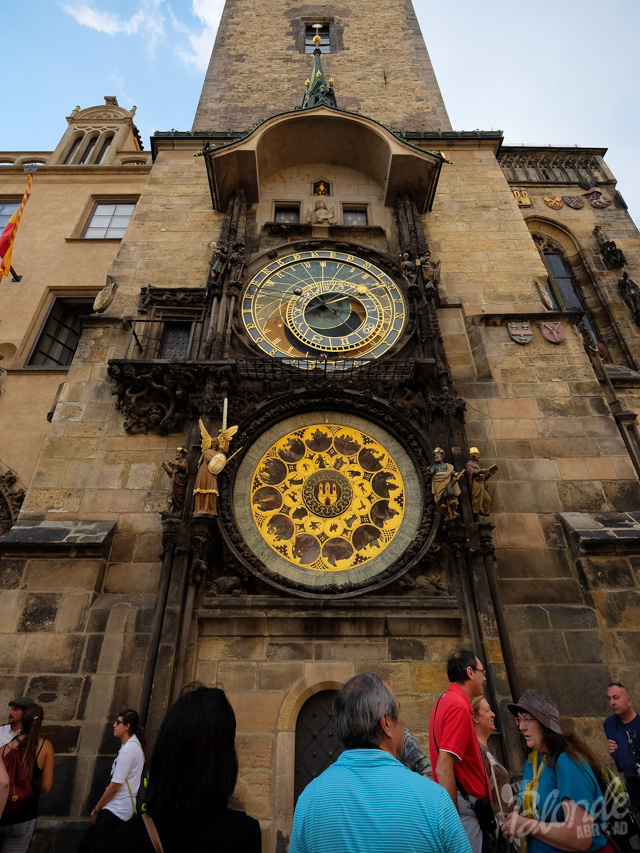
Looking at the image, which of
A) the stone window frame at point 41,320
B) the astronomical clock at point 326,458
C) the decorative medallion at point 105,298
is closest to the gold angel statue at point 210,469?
the astronomical clock at point 326,458

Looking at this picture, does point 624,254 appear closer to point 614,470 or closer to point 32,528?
point 614,470

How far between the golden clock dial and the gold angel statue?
0.67 meters

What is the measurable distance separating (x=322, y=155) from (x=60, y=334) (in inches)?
275

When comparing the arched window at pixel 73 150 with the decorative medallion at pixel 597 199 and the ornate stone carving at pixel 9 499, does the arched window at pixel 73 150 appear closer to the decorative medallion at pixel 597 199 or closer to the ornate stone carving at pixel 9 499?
the ornate stone carving at pixel 9 499

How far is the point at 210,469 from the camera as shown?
639 centimetres

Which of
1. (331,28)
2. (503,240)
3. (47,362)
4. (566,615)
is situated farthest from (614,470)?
(331,28)

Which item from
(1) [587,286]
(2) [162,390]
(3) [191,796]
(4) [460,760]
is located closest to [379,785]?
(3) [191,796]

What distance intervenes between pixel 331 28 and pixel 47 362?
1376cm

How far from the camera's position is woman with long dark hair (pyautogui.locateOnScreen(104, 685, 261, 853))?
1770 mm

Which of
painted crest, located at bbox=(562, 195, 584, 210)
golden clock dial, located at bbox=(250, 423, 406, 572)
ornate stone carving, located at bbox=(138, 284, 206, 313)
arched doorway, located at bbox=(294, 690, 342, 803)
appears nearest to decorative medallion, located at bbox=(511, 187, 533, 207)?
painted crest, located at bbox=(562, 195, 584, 210)

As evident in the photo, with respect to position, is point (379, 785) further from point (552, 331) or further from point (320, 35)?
point (320, 35)

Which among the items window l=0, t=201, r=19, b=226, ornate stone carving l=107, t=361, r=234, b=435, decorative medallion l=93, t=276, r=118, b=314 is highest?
window l=0, t=201, r=19, b=226

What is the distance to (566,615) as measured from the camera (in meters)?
6.16

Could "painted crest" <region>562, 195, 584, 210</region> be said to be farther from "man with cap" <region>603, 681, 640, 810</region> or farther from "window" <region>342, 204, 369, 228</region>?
"man with cap" <region>603, 681, 640, 810</region>
